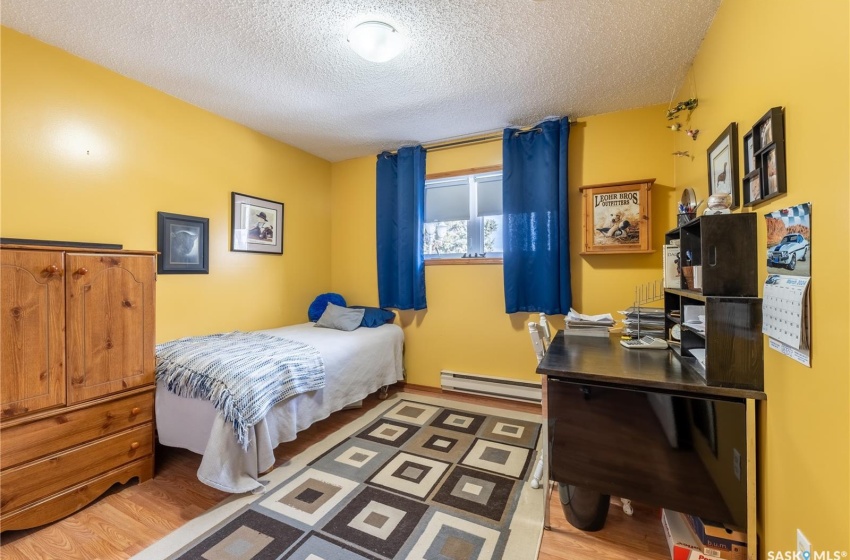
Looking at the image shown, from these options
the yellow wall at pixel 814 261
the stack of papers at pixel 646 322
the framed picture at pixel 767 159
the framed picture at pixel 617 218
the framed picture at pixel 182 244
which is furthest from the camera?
the framed picture at pixel 617 218

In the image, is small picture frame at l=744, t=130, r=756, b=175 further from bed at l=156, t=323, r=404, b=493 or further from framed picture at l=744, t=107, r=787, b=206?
bed at l=156, t=323, r=404, b=493

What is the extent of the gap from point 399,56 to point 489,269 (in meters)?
1.87

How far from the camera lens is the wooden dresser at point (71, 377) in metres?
1.48

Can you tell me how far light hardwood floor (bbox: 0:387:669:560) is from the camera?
143 centimetres

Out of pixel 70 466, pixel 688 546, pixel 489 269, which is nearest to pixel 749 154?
pixel 688 546

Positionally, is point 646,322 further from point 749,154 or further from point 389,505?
point 389,505

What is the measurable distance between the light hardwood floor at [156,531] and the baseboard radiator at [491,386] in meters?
1.19

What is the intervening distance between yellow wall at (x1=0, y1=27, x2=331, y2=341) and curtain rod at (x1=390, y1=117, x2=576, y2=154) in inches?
55.1

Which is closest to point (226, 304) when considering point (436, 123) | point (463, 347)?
point (463, 347)

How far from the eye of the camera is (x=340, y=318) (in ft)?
10.5

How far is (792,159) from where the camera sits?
1.02 metres

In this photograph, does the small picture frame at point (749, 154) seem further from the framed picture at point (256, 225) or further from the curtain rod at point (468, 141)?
the framed picture at point (256, 225)

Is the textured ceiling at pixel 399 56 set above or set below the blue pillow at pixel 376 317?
above

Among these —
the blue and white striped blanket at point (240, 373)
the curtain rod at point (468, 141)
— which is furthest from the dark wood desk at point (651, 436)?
the curtain rod at point (468, 141)
